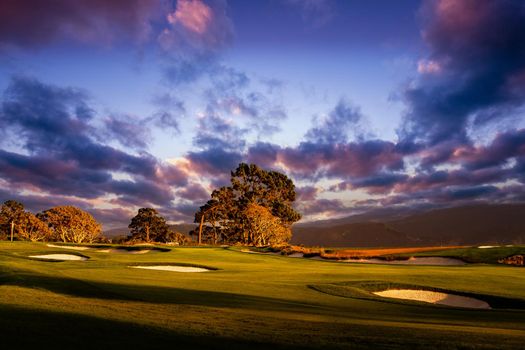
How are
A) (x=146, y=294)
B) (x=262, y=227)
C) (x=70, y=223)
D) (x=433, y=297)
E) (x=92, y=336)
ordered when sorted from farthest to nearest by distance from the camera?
(x=262, y=227) < (x=70, y=223) < (x=433, y=297) < (x=146, y=294) < (x=92, y=336)

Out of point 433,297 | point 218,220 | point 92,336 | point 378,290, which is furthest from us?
point 218,220

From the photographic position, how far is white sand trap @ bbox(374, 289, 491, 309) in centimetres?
1675

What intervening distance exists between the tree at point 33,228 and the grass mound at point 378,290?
203 ft

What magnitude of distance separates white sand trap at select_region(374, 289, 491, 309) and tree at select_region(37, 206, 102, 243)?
5933cm

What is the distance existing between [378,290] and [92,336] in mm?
13823

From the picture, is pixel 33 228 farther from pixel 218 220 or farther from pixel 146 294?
pixel 146 294

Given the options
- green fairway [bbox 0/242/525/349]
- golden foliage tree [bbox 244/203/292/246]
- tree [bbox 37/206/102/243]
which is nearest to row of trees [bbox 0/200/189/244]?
tree [bbox 37/206/102/243]

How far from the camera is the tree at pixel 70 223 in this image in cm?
6825

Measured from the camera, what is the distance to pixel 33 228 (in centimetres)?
6894

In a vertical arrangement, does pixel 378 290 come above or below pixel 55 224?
below

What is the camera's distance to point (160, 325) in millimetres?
8125

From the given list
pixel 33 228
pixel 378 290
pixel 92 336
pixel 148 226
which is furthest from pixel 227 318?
pixel 148 226

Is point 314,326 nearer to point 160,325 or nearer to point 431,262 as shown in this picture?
point 160,325

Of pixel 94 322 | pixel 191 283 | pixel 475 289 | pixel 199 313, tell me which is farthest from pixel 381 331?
pixel 475 289
